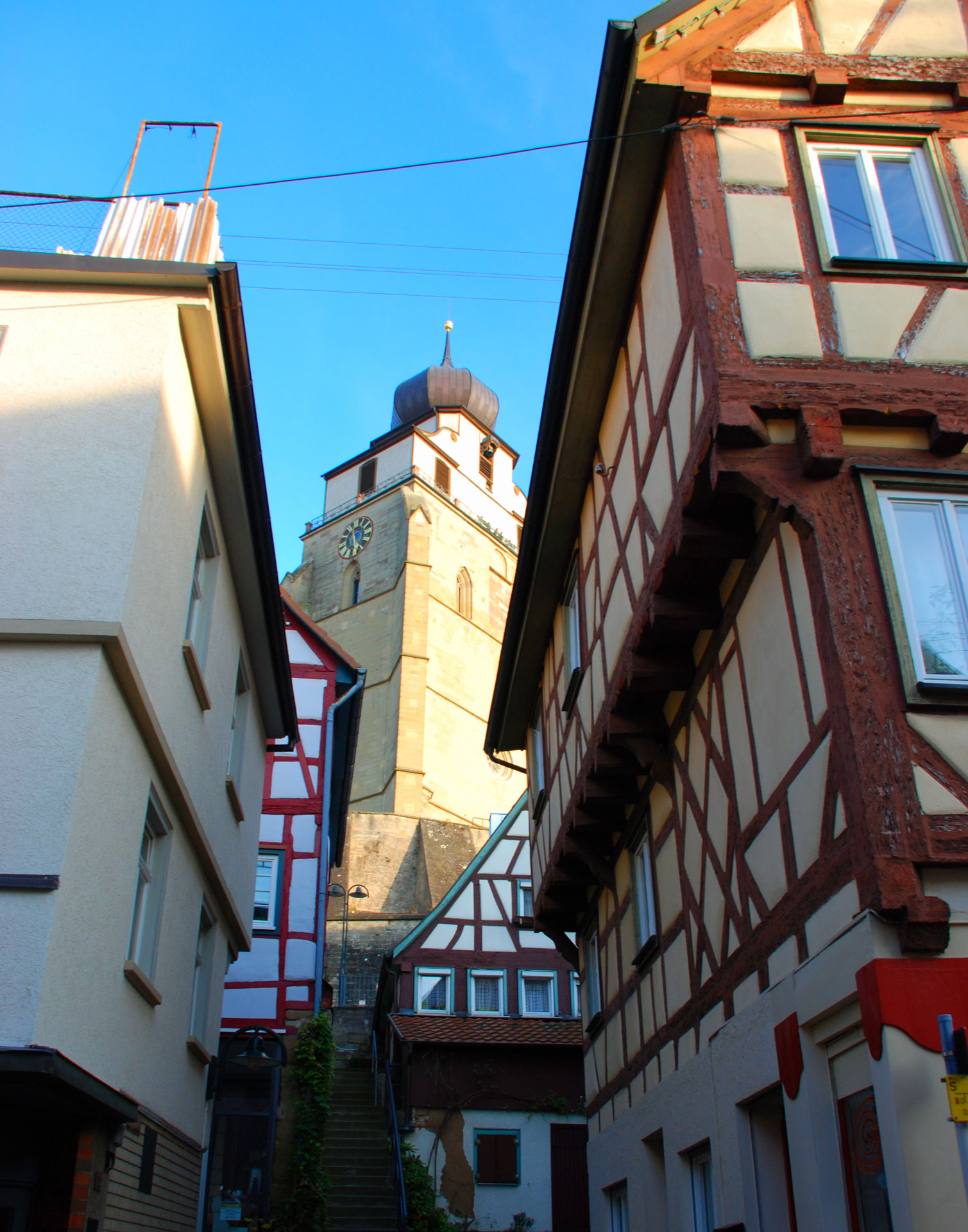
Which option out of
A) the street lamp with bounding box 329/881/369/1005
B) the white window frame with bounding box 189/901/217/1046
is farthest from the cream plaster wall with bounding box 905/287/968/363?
the street lamp with bounding box 329/881/369/1005

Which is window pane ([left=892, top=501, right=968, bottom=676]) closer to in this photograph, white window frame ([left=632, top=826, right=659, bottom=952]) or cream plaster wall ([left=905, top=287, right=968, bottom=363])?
cream plaster wall ([left=905, top=287, right=968, bottom=363])

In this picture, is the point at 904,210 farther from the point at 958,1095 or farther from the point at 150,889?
the point at 150,889

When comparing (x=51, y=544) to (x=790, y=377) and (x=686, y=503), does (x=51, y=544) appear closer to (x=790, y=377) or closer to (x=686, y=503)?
(x=686, y=503)

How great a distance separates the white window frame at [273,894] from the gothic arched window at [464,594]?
131 feet

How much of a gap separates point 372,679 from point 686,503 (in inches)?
1944

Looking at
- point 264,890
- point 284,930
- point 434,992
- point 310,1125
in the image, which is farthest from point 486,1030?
point 310,1125

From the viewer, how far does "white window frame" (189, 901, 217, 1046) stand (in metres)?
10.6

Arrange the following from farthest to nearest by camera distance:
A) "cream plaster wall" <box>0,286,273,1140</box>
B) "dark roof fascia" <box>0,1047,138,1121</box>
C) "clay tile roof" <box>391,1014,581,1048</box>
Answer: "clay tile roof" <box>391,1014,581,1048</box>, "cream plaster wall" <box>0,286,273,1140</box>, "dark roof fascia" <box>0,1047,138,1121</box>

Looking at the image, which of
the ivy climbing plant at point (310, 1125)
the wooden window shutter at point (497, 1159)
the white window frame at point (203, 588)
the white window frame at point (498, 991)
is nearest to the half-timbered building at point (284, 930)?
the ivy climbing plant at point (310, 1125)

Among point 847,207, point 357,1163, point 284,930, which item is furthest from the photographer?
point 284,930

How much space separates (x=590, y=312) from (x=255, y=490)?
11.0 feet

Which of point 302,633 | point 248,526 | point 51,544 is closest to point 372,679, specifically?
point 302,633

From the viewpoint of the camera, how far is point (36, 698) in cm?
655

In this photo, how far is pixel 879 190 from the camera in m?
6.99
